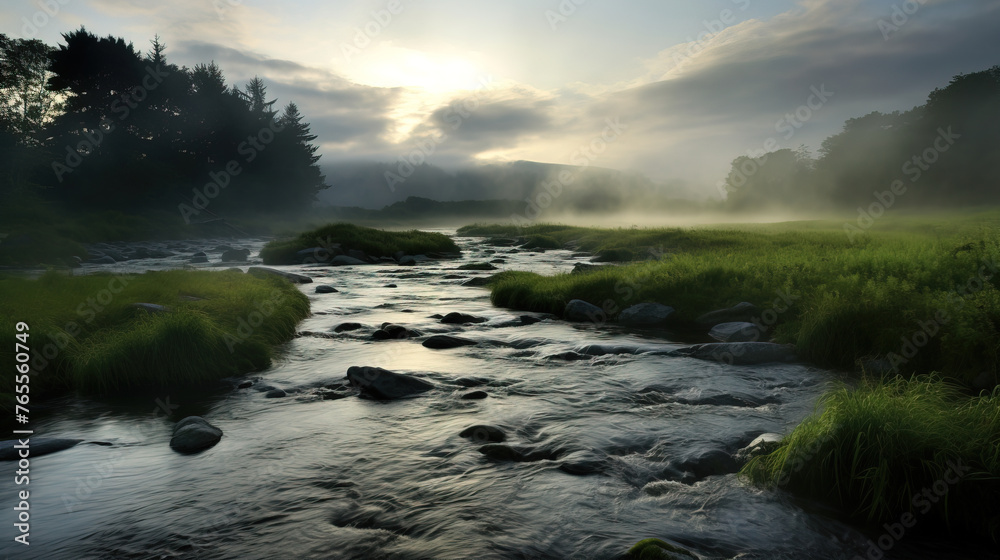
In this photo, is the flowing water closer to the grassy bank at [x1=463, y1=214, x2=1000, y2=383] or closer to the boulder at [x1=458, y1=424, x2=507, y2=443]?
the boulder at [x1=458, y1=424, x2=507, y2=443]

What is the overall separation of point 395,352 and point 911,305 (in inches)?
416

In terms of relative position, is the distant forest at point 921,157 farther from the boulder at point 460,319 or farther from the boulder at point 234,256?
the boulder at point 234,256

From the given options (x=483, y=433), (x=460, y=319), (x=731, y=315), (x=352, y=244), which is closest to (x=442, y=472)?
(x=483, y=433)

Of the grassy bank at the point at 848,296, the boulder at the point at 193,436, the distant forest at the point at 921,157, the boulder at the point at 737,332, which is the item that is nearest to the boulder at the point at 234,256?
the grassy bank at the point at 848,296

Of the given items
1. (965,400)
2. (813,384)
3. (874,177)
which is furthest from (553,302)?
(874,177)

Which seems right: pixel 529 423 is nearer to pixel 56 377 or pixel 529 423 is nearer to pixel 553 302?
pixel 56 377

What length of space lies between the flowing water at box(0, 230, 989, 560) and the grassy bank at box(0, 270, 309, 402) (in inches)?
25.2

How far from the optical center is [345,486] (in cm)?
558

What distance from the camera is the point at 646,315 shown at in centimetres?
1462

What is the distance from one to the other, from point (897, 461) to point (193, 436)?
7.81 metres

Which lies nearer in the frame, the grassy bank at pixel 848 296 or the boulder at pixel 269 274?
the grassy bank at pixel 848 296

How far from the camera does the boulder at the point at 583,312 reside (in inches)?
601

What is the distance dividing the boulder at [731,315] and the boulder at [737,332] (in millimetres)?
806

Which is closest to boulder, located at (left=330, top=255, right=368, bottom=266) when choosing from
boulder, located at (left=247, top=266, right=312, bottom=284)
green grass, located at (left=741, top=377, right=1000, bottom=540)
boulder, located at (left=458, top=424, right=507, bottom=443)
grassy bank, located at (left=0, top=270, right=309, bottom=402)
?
boulder, located at (left=247, top=266, right=312, bottom=284)
